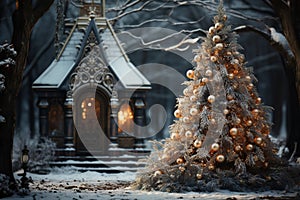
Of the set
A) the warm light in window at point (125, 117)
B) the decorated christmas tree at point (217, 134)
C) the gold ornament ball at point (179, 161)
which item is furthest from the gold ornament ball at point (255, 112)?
the warm light in window at point (125, 117)

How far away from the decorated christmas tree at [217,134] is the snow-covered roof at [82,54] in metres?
8.84

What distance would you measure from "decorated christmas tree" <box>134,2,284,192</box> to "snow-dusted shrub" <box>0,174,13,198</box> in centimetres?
330

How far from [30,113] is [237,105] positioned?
84.8 ft

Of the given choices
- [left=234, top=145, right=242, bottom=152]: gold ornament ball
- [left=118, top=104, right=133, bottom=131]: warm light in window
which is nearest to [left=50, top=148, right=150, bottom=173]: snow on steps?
[left=118, top=104, right=133, bottom=131]: warm light in window

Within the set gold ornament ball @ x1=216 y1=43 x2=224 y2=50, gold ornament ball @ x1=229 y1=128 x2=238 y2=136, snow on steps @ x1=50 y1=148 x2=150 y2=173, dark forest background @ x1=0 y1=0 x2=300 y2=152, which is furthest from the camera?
dark forest background @ x1=0 y1=0 x2=300 y2=152

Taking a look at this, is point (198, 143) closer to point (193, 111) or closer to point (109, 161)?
point (193, 111)

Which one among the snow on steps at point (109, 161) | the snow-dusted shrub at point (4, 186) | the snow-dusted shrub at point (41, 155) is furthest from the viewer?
the snow on steps at point (109, 161)

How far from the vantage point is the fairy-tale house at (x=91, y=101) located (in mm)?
22406

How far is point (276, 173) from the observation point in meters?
13.4

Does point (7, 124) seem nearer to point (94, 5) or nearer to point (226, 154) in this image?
point (226, 154)

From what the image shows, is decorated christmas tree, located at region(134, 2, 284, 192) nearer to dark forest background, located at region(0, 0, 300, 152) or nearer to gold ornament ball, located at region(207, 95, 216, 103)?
gold ornament ball, located at region(207, 95, 216, 103)

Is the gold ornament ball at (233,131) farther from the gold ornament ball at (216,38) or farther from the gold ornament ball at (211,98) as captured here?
the gold ornament ball at (216,38)

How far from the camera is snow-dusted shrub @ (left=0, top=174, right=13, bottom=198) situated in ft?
37.4

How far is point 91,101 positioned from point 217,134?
10353 mm
